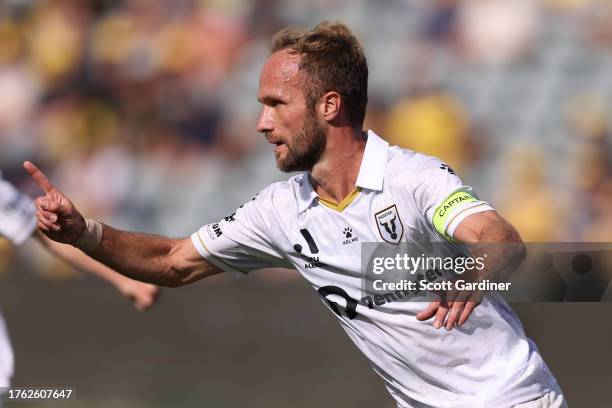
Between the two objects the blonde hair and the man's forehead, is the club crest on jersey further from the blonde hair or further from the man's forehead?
the man's forehead

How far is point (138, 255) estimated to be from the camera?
432 cm

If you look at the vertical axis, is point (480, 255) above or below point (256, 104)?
below

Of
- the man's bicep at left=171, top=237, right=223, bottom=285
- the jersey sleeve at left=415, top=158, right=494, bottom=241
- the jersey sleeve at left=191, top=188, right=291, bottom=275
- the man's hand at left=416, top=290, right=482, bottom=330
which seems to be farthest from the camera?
the man's bicep at left=171, top=237, right=223, bottom=285

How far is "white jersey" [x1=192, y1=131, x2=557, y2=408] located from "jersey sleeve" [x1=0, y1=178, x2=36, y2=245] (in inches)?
63.4

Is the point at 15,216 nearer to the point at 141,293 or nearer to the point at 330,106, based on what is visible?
the point at 141,293

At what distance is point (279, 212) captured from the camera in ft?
13.9

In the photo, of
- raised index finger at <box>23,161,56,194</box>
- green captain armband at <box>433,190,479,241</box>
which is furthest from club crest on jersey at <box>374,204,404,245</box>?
raised index finger at <box>23,161,56,194</box>

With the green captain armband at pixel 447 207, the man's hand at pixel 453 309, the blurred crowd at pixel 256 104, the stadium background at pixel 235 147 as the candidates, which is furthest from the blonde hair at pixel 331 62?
the blurred crowd at pixel 256 104

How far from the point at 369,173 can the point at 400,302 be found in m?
0.55

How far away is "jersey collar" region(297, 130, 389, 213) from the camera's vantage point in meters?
3.94

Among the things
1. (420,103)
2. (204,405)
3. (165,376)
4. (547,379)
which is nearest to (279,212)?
(547,379)

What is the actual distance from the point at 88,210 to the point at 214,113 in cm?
156

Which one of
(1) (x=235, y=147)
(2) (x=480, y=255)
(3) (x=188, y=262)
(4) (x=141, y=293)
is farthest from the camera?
(1) (x=235, y=147)

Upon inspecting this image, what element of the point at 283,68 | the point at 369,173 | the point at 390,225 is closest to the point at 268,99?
the point at 283,68
